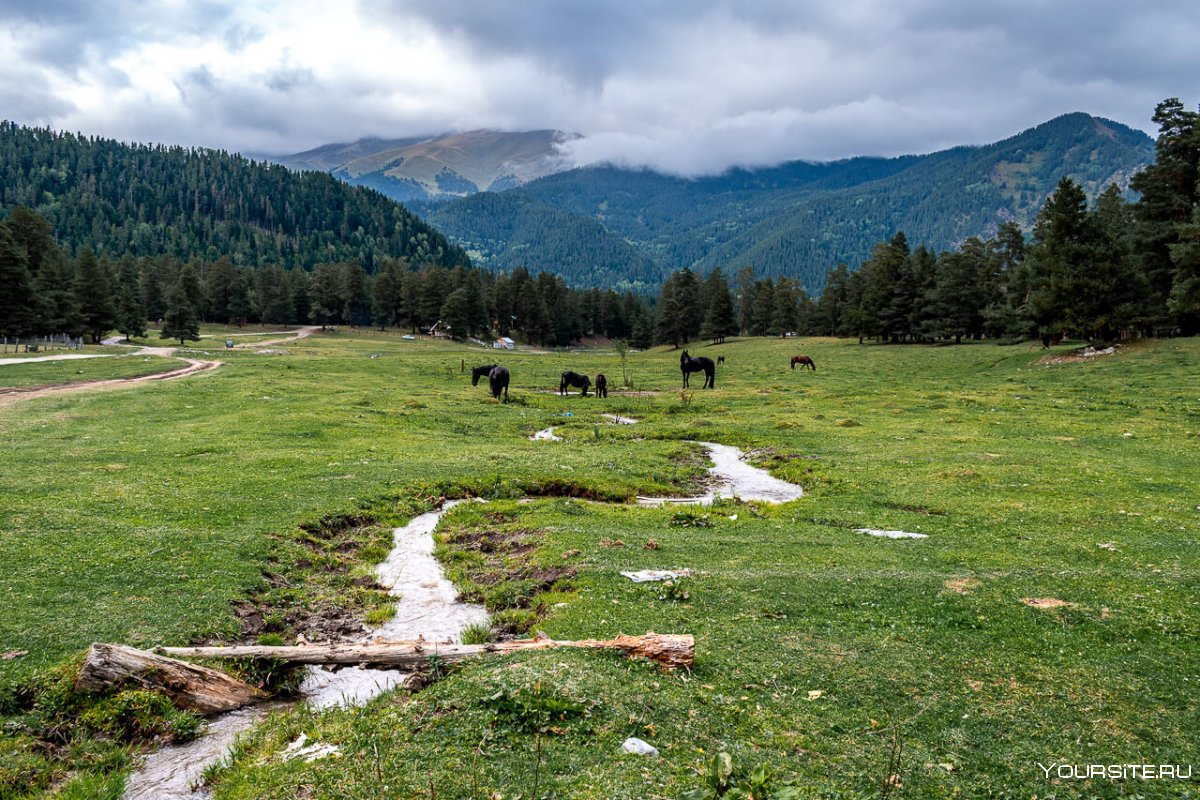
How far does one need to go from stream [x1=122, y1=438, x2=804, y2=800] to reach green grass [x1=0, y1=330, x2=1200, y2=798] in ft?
2.07

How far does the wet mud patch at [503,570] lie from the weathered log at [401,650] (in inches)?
83.7

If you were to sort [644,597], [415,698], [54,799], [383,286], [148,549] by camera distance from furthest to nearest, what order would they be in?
1. [383,286]
2. [148,549]
3. [644,597]
4. [415,698]
5. [54,799]

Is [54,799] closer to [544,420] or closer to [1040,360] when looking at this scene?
[544,420]

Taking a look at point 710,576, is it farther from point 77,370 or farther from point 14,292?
point 14,292

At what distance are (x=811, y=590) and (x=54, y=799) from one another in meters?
12.1

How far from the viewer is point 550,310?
527ft

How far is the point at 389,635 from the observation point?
12266mm

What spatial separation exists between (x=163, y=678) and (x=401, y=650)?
3.24 meters

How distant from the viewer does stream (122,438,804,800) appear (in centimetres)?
779

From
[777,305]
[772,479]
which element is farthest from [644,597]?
[777,305]

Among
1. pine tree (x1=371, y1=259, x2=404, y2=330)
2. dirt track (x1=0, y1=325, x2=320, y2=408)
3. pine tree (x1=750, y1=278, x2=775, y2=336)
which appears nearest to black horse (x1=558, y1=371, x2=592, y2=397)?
dirt track (x1=0, y1=325, x2=320, y2=408)

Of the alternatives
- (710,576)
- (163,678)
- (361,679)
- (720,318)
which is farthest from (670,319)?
(163,678)

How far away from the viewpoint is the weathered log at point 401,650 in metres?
9.64

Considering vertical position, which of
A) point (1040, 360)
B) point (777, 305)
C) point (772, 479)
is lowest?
point (772, 479)
